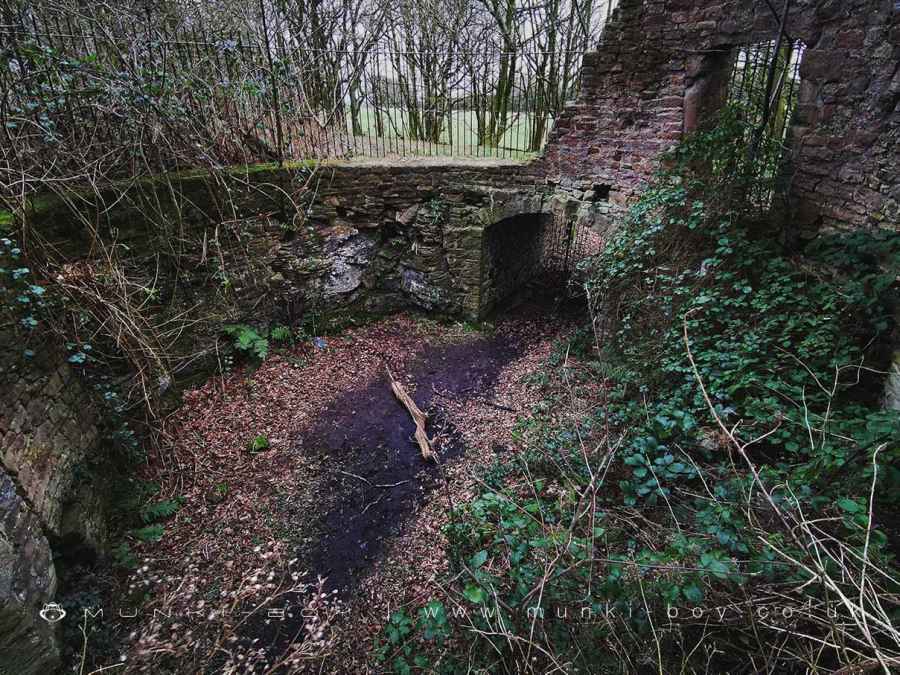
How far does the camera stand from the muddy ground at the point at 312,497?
10.9 feet

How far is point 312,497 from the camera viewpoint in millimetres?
4488

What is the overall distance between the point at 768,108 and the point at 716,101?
1190 mm

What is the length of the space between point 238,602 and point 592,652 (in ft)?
9.18

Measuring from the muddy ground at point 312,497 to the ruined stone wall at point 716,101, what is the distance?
9.82 ft

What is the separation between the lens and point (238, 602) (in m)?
3.47

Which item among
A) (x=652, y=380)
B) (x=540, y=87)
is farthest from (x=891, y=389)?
(x=540, y=87)

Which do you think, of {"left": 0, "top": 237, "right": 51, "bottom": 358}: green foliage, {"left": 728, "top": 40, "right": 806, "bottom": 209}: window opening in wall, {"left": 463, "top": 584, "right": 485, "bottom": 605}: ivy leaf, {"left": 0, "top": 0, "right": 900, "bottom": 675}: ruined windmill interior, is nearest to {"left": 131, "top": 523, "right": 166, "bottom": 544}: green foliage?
{"left": 0, "top": 0, "right": 900, "bottom": 675}: ruined windmill interior

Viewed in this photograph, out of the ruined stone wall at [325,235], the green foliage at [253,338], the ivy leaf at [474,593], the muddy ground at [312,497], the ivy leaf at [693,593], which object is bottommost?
the muddy ground at [312,497]

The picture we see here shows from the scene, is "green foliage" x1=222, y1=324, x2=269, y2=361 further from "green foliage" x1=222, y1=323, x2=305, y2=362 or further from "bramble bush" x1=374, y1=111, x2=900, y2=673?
"bramble bush" x1=374, y1=111, x2=900, y2=673

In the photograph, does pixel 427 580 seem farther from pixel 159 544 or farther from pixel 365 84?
pixel 365 84

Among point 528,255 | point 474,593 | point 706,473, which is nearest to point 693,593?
point 474,593

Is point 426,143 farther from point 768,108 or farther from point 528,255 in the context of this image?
point 768,108

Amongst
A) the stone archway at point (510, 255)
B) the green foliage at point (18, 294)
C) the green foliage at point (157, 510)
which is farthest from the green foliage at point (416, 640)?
the stone archway at point (510, 255)

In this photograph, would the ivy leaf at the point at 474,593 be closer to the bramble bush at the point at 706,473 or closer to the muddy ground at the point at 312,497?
the bramble bush at the point at 706,473
